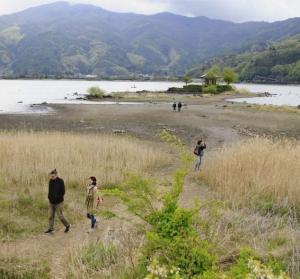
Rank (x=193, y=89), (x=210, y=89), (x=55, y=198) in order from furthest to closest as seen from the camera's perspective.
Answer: (x=193, y=89), (x=210, y=89), (x=55, y=198)

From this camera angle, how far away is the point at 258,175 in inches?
572

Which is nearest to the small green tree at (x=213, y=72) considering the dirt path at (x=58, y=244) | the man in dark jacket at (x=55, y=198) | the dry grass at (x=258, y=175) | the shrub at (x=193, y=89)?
the shrub at (x=193, y=89)

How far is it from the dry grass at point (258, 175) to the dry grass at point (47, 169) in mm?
3059

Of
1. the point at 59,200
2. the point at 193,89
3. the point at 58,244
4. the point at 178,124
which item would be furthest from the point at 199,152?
the point at 193,89

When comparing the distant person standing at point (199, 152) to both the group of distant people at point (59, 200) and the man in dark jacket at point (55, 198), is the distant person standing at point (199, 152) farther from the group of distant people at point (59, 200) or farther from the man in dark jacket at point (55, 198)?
the man in dark jacket at point (55, 198)

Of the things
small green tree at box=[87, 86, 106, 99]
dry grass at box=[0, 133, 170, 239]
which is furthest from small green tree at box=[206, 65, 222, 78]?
dry grass at box=[0, 133, 170, 239]

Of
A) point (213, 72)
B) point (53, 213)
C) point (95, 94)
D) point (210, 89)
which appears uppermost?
point (213, 72)

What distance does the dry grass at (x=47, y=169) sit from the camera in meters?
12.9

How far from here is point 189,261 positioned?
6121mm

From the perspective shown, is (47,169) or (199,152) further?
(199,152)

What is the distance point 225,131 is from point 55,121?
53.1ft

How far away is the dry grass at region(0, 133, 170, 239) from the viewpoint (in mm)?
12922

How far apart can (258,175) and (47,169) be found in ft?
25.1

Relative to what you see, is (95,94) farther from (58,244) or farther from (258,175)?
(58,244)
